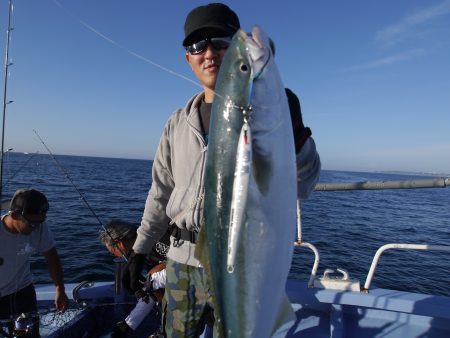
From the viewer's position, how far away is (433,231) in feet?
73.0

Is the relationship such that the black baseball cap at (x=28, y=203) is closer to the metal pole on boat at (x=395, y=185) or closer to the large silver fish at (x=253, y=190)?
the large silver fish at (x=253, y=190)

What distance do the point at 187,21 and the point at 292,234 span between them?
5.78 feet

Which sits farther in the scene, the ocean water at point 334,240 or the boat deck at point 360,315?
→ the ocean water at point 334,240

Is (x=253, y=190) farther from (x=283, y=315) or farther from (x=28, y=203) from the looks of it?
(x=28, y=203)

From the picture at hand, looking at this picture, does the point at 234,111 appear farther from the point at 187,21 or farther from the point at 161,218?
the point at 161,218

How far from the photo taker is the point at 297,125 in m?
1.90

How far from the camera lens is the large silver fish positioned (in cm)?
152

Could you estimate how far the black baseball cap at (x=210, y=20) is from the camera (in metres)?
2.29

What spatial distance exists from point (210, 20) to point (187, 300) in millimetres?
2092

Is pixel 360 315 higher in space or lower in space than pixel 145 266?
lower

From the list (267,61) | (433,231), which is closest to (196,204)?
(267,61)

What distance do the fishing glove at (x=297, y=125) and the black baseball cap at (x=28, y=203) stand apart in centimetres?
368

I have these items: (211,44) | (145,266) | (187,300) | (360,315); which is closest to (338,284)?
(360,315)

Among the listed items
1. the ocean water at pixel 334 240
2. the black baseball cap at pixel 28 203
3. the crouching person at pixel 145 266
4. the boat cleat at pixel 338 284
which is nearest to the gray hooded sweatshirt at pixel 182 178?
the crouching person at pixel 145 266
